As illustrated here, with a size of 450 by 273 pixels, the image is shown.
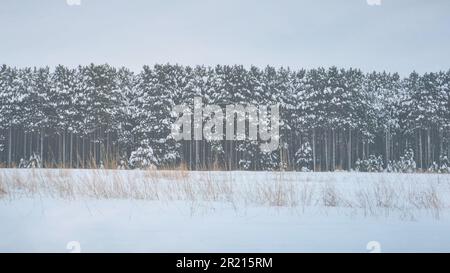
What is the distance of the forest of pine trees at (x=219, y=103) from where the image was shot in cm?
2328

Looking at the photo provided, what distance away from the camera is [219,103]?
23.3 metres

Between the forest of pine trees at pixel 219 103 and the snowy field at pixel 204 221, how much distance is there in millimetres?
16212

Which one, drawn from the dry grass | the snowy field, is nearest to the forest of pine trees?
the dry grass

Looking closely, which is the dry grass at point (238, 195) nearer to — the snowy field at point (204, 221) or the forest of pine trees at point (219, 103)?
the snowy field at point (204, 221)

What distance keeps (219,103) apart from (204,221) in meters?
19.5

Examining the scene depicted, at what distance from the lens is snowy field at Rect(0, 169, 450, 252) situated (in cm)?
316

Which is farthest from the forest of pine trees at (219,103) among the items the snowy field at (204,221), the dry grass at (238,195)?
the snowy field at (204,221)

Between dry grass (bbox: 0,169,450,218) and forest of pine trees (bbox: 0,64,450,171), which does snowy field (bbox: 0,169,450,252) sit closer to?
dry grass (bbox: 0,169,450,218)

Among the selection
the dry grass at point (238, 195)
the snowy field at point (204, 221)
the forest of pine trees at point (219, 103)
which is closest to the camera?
the snowy field at point (204, 221)

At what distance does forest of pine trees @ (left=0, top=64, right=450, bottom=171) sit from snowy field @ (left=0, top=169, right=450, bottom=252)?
1621cm

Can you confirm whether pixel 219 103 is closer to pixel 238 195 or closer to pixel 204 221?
pixel 238 195

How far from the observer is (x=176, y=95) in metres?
23.4
